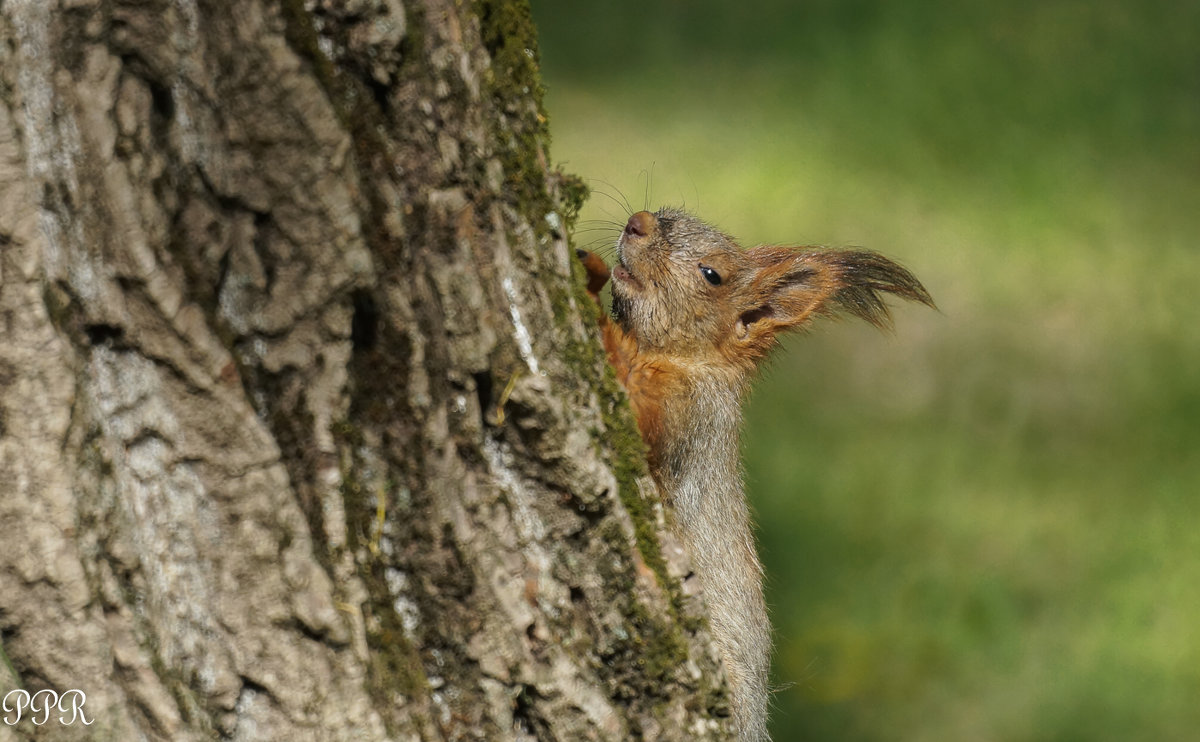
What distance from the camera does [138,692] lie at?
5.90 feet

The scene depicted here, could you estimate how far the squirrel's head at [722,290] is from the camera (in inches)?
150

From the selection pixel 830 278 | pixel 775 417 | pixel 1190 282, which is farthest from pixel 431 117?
pixel 1190 282

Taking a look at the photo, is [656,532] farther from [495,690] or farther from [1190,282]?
[1190,282]

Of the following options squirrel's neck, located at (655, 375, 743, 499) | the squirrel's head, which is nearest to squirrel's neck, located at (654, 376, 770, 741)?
squirrel's neck, located at (655, 375, 743, 499)

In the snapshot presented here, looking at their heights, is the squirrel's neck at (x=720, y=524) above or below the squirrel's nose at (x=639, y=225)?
below

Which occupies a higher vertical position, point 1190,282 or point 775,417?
point 1190,282

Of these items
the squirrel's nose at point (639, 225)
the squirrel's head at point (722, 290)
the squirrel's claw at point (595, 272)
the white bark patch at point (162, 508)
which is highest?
the squirrel's nose at point (639, 225)

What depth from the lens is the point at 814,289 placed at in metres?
3.85

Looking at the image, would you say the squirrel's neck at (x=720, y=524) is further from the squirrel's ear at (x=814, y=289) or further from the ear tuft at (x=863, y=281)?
the ear tuft at (x=863, y=281)

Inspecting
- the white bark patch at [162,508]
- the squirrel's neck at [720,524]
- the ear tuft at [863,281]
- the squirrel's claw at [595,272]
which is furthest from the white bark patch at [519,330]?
the ear tuft at [863,281]

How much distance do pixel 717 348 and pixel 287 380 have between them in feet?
7.37

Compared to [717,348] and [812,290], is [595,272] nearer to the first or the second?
[717,348]

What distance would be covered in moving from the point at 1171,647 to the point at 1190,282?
2.40m

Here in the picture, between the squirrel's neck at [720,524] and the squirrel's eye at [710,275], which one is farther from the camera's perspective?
the squirrel's eye at [710,275]
